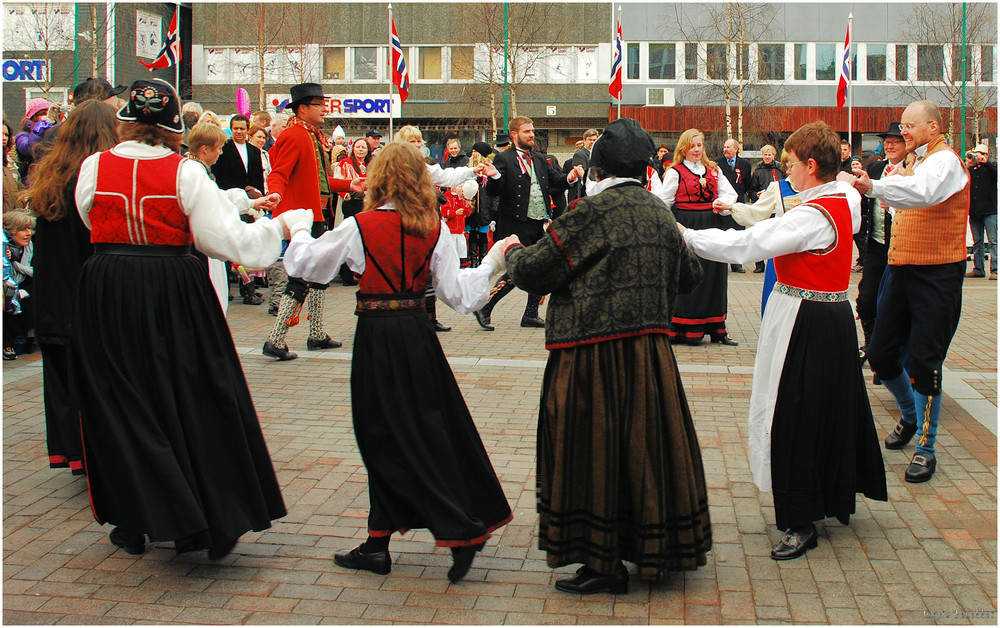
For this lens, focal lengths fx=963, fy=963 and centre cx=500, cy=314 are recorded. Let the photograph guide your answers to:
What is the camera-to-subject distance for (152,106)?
162 inches

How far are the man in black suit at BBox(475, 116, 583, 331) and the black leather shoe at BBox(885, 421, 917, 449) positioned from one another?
4.69 metres

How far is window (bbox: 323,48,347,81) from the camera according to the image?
4297 cm

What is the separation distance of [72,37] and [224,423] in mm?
34971

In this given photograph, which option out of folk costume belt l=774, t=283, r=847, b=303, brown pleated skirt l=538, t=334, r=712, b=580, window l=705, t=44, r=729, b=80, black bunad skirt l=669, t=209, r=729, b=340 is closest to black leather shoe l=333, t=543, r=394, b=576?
brown pleated skirt l=538, t=334, r=712, b=580

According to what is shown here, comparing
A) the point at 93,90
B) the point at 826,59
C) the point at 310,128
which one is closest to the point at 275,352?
the point at 310,128

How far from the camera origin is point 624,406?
376 centimetres

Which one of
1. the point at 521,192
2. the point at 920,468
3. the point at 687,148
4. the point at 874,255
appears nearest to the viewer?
the point at 920,468

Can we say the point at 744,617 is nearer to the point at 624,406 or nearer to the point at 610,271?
the point at 624,406

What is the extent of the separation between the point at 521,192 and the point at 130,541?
257 inches

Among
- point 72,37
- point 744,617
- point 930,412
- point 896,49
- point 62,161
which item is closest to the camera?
point 744,617

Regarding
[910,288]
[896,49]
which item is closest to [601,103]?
[896,49]

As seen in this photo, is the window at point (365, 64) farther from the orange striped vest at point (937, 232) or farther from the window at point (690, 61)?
the orange striped vest at point (937, 232)

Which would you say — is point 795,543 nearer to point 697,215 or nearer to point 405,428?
point 405,428

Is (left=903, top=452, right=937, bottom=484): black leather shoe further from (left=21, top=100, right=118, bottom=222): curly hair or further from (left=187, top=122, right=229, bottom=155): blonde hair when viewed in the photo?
(left=21, top=100, right=118, bottom=222): curly hair
